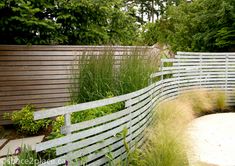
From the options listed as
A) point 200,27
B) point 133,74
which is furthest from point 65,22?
point 200,27

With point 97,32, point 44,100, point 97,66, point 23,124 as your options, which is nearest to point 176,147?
point 97,66

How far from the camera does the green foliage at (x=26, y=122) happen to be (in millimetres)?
4277

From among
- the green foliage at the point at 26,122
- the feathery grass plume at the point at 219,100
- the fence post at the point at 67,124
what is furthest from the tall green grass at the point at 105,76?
the feathery grass plume at the point at 219,100

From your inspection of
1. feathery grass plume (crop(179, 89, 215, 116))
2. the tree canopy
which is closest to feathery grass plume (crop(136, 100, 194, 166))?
the tree canopy

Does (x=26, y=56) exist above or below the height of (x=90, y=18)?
below

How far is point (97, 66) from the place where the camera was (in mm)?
3812

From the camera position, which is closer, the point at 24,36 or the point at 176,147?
the point at 176,147

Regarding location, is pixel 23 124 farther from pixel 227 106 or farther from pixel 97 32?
pixel 227 106

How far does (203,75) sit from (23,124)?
474cm

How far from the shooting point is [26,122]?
14.2 feet

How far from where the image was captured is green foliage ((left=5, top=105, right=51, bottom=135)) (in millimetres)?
4277

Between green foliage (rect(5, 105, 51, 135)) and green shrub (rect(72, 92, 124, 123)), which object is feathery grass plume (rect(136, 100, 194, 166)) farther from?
green foliage (rect(5, 105, 51, 135))

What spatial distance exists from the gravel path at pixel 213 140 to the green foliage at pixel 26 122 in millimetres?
2153

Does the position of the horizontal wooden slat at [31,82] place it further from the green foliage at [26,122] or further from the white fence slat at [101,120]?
the white fence slat at [101,120]
